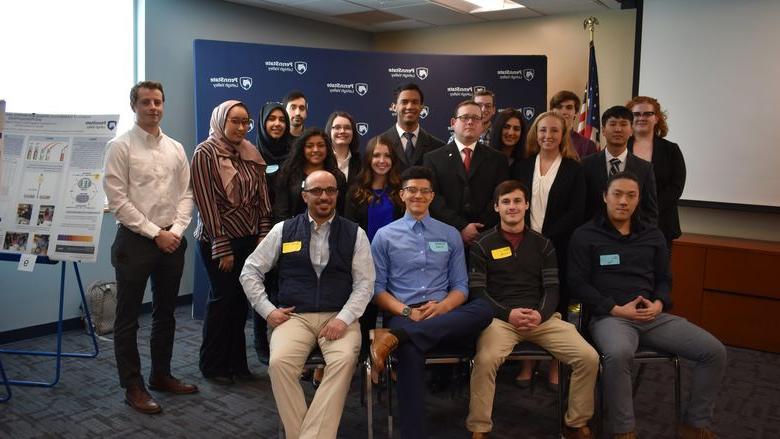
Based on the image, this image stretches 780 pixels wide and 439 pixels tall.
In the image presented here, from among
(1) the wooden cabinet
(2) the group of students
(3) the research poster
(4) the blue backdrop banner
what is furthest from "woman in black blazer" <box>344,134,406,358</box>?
(1) the wooden cabinet

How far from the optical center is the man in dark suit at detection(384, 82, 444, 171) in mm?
3744

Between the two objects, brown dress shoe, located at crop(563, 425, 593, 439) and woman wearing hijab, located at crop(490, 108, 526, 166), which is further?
woman wearing hijab, located at crop(490, 108, 526, 166)

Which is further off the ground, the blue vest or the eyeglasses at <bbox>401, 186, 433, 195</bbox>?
the eyeglasses at <bbox>401, 186, 433, 195</bbox>

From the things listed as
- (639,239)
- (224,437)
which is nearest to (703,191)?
(639,239)

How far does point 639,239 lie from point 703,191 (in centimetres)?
223

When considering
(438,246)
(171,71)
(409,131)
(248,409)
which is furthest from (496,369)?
(171,71)

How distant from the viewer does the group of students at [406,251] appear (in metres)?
2.83

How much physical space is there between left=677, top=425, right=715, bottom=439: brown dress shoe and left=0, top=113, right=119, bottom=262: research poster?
315 cm

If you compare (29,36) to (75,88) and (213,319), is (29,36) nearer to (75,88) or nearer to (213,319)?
(75,88)

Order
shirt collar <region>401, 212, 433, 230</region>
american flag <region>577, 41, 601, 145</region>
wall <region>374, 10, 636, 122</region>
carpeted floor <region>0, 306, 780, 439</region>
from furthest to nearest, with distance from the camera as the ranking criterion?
wall <region>374, 10, 636, 122</region> < american flag <region>577, 41, 601, 145</region> < shirt collar <region>401, 212, 433, 230</region> < carpeted floor <region>0, 306, 780, 439</region>

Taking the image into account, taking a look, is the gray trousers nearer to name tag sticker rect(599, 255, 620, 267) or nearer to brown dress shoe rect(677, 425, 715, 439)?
brown dress shoe rect(677, 425, 715, 439)

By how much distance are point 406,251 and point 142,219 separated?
1338 mm

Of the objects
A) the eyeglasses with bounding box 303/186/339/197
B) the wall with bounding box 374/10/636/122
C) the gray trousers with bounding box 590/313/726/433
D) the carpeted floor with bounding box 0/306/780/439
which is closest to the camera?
the gray trousers with bounding box 590/313/726/433

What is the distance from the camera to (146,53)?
197 inches
